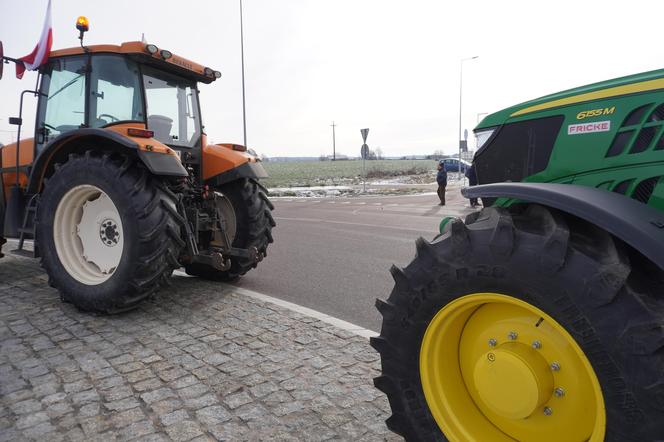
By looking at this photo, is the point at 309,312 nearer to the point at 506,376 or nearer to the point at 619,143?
the point at 506,376

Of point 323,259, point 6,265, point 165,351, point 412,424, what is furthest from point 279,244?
point 412,424

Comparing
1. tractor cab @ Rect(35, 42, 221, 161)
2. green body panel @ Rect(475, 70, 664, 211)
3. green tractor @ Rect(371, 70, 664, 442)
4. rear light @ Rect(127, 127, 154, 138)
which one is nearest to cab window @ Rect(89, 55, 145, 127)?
tractor cab @ Rect(35, 42, 221, 161)

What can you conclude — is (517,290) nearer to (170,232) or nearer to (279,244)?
(170,232)

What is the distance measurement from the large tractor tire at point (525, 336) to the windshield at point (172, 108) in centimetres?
381

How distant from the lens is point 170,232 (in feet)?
12.8

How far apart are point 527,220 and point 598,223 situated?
328 millimetres

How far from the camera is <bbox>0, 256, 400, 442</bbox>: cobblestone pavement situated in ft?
7.59

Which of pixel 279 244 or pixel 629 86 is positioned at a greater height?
pixel 629 86

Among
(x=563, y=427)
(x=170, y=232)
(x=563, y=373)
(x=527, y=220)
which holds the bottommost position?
(x=563, y=427)

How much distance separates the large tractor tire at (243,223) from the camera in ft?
17.2

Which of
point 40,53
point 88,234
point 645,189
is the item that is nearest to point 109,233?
point 88,234

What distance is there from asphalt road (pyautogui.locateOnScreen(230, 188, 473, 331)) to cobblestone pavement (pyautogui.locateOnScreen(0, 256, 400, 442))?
2.70 ft

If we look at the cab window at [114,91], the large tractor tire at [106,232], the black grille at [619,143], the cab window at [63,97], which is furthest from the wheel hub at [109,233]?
the black grille at [619,143]

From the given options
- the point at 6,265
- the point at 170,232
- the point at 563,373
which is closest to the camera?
the point at 563,373
